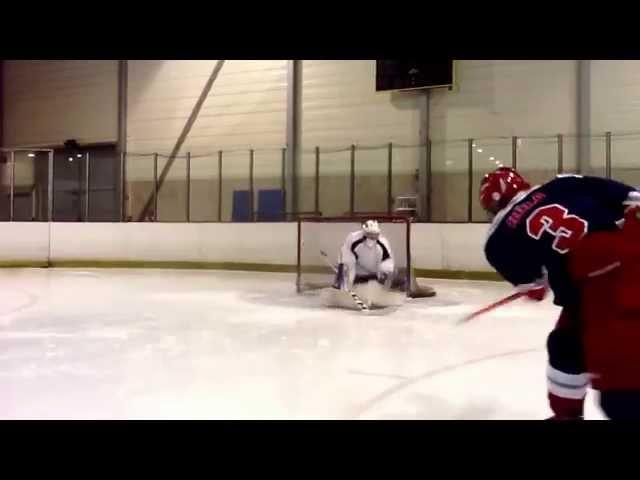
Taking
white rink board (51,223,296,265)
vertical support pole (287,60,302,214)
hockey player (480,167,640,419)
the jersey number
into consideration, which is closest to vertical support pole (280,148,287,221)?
vertical support pole (287,60,302,214)

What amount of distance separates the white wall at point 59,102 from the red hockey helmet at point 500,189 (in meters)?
Result: 10.8

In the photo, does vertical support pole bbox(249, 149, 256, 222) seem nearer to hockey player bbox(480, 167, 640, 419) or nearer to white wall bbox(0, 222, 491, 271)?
white wall bbox(0, 222, 491, 271)

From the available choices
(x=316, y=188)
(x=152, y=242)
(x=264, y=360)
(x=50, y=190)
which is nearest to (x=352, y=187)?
(x=316, y=188)

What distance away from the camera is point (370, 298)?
4.69m

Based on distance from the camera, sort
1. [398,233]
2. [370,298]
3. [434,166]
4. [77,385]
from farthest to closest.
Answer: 1. [434,166]
2. [398,233]
3. [370,298]
4. [77,385]

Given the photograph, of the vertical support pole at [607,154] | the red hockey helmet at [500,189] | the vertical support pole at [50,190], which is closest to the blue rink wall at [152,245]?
the vertical support pole at [50,190]

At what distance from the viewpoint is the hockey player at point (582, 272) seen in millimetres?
1385

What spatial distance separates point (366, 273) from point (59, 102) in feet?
31.0

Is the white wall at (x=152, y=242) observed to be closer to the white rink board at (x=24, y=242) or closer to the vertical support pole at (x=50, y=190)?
the white rink board at (x=24, y=242)

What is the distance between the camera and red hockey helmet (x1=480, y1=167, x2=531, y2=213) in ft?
5.57

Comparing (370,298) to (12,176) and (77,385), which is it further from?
(12,176)
